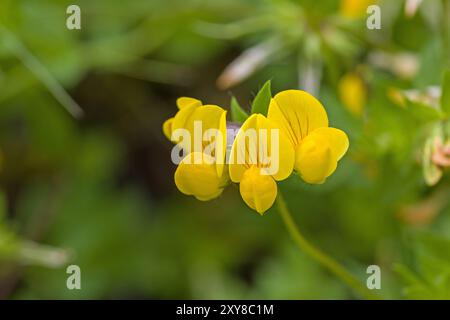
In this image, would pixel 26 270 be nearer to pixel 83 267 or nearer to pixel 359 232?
pixel 83 267

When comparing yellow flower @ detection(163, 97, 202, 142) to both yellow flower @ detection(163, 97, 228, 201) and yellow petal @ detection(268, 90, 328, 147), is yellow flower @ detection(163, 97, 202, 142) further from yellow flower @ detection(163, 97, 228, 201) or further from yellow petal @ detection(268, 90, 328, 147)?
yellow petal @ detection(268, 90, 328, 147)

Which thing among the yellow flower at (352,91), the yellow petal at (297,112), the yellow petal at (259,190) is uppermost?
the yellow flower at (352,91)

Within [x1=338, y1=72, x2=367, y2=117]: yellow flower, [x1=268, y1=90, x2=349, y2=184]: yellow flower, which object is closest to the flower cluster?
[x1=268, y1=90, x2=349, y2=184]: yellow flower

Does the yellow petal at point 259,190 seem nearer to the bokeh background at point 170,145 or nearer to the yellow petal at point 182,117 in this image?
the yellow petal at point 182,117

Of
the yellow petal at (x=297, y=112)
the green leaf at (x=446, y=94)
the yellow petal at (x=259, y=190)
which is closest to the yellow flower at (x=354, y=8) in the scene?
the green leaf at (x=446, y=94)

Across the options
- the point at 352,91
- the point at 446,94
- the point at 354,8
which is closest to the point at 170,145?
the point at 352,91

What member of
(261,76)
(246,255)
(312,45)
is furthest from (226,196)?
(312,45)
